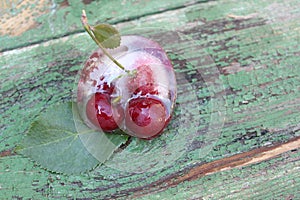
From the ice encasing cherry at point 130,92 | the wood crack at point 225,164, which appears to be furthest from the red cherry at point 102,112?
the wood crack at point 225,164

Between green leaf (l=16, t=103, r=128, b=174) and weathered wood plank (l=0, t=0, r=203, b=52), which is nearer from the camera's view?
green leaf (l=16, t=103, r=128, b=174)

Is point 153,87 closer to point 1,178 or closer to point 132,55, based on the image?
point 132,55

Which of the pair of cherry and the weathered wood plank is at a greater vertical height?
the weathered wood plank

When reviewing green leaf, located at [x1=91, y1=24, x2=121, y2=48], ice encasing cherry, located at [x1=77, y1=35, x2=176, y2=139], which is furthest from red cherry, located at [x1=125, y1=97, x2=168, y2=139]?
green leaf, located at [x1=91, y1=24, x2=121, y2=48]

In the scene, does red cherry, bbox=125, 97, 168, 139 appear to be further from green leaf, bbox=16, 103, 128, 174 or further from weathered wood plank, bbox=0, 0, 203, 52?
weathered wood plank, bbox=0, 0, 203, 52

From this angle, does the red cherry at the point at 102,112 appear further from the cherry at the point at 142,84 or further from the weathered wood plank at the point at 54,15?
the weathered wood plank at the point at 54,15

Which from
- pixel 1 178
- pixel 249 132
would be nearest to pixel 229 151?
pixel 249 132
